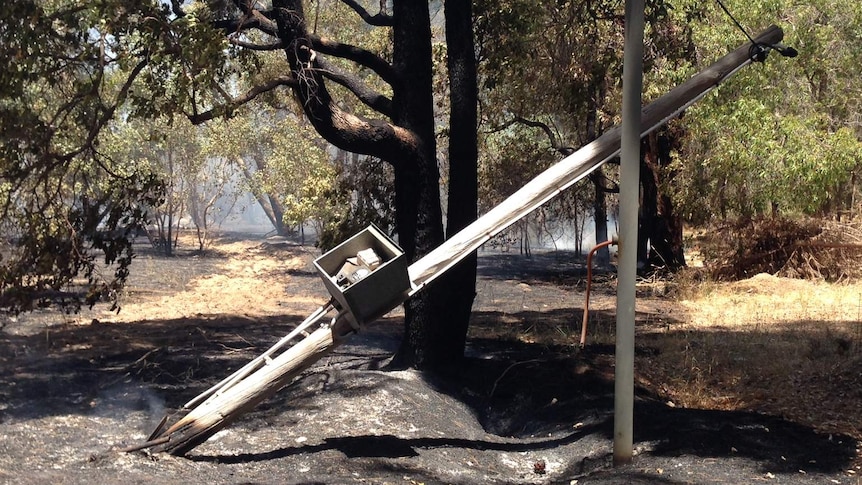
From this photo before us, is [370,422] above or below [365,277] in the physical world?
below

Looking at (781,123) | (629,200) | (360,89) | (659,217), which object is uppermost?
(781,123)

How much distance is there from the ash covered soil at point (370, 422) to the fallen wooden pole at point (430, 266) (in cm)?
32

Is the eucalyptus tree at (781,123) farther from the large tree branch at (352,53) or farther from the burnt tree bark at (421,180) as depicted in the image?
the large tree branch at (352,53)

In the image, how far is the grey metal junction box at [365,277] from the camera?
21.4 feet

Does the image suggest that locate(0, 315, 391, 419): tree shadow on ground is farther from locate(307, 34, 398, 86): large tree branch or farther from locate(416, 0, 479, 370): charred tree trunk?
locate(307, 34, 398, 86): large tree branch

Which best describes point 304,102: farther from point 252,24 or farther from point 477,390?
point 477,390

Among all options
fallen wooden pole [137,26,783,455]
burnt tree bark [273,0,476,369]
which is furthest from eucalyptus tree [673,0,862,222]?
fallen wooden pole [137,26,783,455]

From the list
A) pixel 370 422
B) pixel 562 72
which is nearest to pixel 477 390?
pixel 370 422

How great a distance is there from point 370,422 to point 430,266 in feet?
5.36

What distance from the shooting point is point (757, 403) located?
30.7 feet

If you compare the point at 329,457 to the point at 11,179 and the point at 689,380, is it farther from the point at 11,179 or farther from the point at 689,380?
the point at 689,380

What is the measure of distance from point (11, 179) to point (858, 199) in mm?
16512

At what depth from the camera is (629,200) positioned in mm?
6020

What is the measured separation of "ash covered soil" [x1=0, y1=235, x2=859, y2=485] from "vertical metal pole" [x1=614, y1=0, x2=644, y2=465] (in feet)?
2.30
